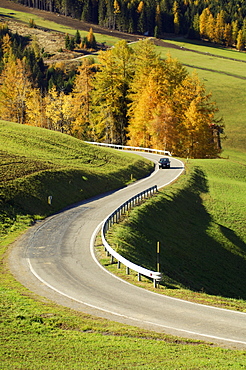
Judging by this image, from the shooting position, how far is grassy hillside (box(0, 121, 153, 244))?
3150cm

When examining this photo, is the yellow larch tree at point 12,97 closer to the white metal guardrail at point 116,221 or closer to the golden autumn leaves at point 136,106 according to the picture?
the golden autumn leaves at point 136,106

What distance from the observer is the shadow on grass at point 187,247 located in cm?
2630

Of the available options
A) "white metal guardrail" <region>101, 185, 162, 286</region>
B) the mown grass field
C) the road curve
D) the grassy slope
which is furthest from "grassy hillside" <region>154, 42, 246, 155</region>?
the road curve

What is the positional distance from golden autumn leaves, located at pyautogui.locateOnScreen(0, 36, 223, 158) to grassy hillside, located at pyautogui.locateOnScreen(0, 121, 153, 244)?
15310 millimetres

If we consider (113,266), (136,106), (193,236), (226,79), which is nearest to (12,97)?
(136,106)

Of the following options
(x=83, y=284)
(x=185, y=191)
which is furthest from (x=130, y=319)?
(x=185, y=191)

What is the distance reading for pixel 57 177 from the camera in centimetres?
3809

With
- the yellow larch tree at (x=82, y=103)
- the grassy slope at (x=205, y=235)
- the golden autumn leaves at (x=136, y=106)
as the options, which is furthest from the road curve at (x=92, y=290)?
the yellow larch tree at (x=82, y=103)

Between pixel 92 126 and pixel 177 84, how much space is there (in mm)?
16711

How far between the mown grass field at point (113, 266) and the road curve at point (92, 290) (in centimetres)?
77

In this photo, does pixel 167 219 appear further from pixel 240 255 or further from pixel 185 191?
pixel 185 191

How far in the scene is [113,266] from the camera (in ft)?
69.8

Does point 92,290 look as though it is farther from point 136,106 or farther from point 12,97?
point 12,97

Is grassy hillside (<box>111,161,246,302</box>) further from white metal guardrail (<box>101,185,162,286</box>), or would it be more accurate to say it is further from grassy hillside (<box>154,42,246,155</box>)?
grassy hillside (<box>154,42,246,155</box>)
